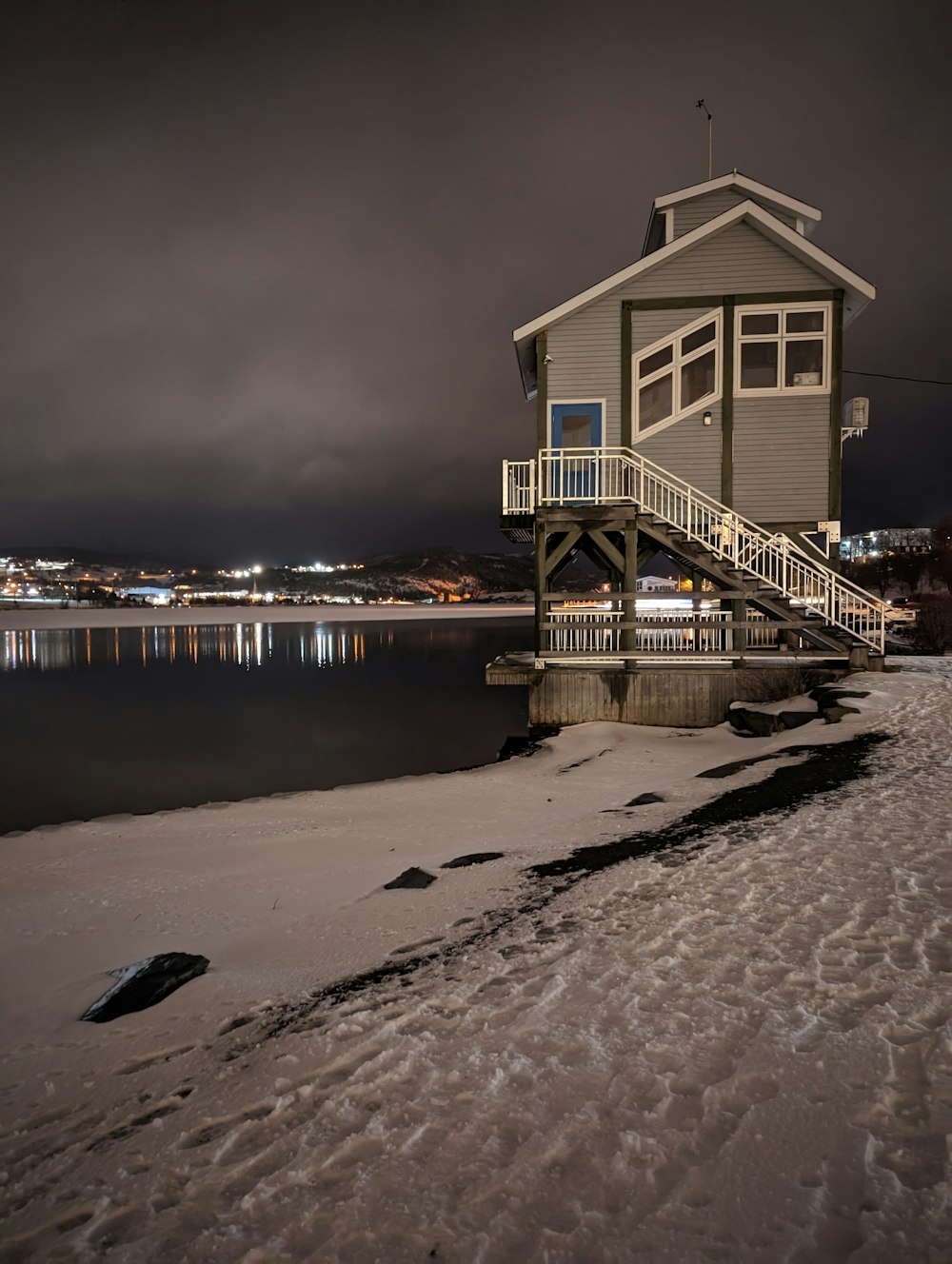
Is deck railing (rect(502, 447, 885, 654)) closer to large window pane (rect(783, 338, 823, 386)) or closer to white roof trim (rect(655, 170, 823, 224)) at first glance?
large window pane (rect(783, 338, 823, 386))

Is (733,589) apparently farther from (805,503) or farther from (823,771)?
(823,771)

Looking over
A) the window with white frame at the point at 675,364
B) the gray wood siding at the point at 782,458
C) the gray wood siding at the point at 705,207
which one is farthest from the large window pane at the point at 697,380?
the gray wood siding at the point at 705,207

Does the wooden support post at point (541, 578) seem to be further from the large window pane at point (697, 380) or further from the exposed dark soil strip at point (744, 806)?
the exposed dark soil strip at point (744, 806)

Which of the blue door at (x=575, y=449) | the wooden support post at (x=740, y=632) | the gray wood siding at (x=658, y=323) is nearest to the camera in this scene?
the wooden support post at (x=740, y=632)

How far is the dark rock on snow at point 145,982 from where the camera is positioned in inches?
167

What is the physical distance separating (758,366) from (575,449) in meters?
5.69

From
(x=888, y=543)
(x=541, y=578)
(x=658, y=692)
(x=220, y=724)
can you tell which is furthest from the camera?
(x=888, y=543)

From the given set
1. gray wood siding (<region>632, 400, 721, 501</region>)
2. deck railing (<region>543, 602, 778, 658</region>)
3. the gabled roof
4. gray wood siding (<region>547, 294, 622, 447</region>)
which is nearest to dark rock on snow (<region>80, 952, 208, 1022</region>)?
deck railing (<region>543, 602, 778, 658</region>)

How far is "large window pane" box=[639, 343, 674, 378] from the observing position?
1570 centimetres

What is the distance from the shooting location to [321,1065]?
328cm

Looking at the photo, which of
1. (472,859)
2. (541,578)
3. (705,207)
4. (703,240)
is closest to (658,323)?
(703,240)

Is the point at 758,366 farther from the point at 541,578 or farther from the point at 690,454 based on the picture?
the point at 541,578

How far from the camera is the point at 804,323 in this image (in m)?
15.4

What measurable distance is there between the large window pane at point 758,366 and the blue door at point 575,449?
394cm
